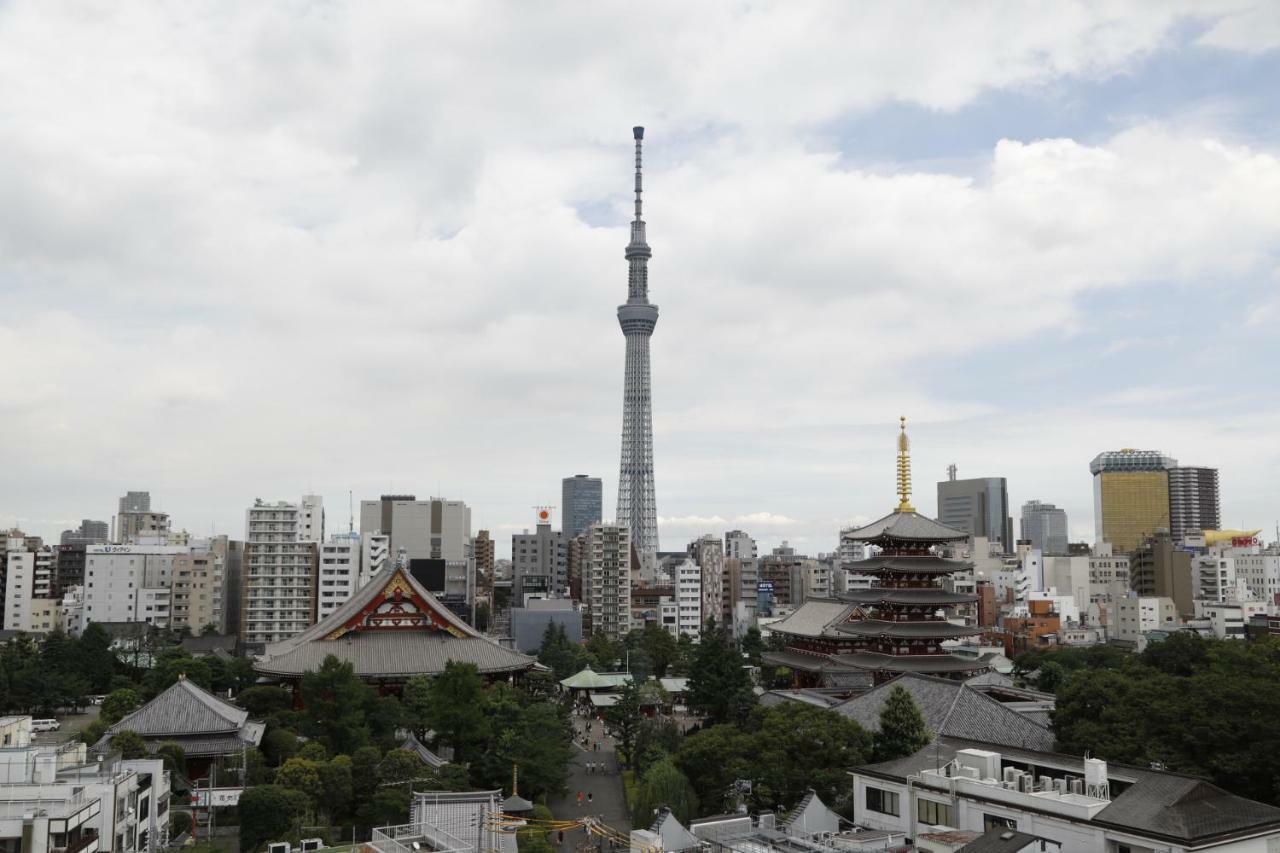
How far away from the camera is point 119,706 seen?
43531 millimetres

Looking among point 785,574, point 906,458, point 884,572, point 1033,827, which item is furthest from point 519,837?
point 785,574

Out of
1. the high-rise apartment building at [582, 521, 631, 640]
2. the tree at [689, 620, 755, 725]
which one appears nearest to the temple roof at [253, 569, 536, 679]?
the tree at [689, 620, 755, 725]

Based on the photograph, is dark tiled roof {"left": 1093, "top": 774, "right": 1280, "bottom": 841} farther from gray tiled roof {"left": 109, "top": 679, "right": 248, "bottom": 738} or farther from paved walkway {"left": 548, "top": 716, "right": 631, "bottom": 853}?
gray tiled roof {"left": 109, "top": 679, "right": 248, "bottom": 738}

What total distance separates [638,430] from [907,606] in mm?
81884

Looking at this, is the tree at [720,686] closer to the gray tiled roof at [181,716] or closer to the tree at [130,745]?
the gray tiled roof at [181,716]

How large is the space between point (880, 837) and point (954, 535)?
26463 mm

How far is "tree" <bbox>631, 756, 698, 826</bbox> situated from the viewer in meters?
31.4

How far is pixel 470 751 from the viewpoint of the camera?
125 feet

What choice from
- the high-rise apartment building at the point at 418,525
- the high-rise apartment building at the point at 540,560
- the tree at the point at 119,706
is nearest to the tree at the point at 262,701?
the tree at the point at 119,706

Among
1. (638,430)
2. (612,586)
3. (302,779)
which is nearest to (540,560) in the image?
(638,430)

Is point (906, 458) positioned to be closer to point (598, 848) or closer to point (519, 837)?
point (598, 848)

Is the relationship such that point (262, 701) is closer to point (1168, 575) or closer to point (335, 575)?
point (335, 575)

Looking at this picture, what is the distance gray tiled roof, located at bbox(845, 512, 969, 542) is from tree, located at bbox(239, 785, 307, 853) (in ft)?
102

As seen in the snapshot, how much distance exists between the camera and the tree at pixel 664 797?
31.4m
